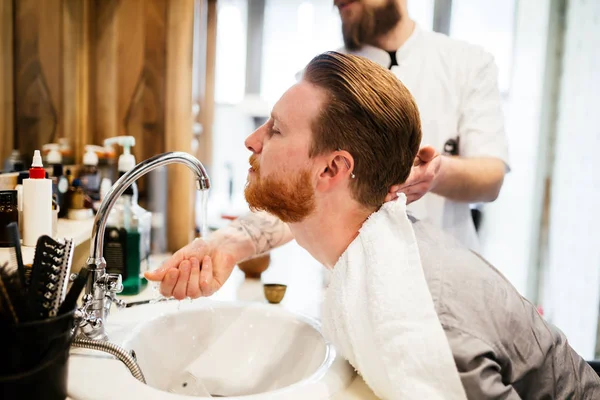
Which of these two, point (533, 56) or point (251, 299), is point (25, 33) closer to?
point (251, 299)

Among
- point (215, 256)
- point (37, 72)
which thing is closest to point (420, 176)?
point (215, 256)

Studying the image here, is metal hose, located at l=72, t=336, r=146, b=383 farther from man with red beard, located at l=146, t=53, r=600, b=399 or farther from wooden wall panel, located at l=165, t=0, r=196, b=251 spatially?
wooden wall panel, located at l=165, t=0, r=196, b=251

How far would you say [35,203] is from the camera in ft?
3.93

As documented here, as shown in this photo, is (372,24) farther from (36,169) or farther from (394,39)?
(36,169)

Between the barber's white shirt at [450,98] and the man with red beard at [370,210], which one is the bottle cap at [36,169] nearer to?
the man with red beard at [370,210]

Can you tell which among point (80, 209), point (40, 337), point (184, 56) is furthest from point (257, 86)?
point (40, 337)

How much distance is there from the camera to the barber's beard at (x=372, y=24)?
1.71 meters

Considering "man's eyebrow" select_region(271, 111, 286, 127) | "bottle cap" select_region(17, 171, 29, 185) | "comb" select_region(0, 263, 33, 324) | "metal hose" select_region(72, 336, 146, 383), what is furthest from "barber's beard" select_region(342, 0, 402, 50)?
"comb" select_region(0, 263, 33, 324)

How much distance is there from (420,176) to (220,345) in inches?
27.6

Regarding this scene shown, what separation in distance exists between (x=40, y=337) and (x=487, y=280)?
0.73m

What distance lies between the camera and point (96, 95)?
2.03 m

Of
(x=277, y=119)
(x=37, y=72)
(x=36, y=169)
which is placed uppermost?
(x=37, y=72)

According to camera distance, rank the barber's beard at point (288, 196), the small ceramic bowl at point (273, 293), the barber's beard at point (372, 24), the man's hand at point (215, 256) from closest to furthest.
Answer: the barber's beard at point (288, 196), the man's hand at point (215, 256), the small ceramic bowl at point (273, 293), the barber's beard at point (372, 24)

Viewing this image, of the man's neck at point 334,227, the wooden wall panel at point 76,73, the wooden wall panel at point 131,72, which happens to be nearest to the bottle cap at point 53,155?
the wooden wall panel at point 76,73
